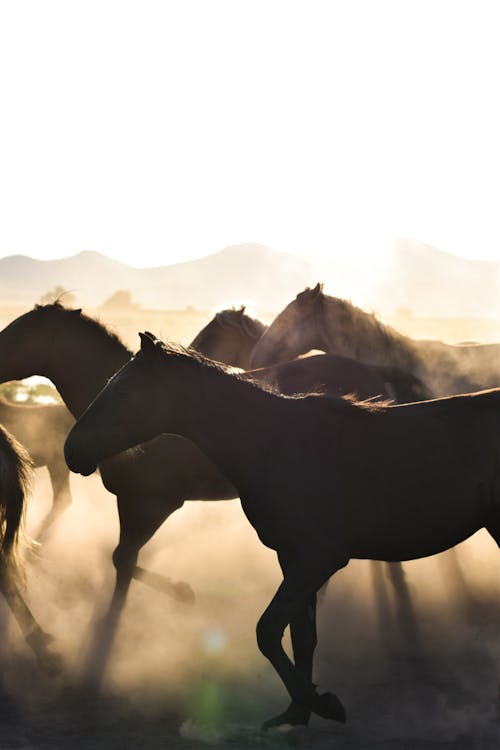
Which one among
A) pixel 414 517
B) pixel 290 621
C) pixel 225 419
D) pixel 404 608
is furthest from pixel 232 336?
pixel 290 621

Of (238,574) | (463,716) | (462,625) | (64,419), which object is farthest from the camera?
(64,419)

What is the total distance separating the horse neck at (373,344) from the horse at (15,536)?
2.64 m

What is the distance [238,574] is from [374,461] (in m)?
3.77

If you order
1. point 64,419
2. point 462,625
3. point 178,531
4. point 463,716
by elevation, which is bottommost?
point 463,716

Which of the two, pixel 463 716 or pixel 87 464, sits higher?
pixel 87 464

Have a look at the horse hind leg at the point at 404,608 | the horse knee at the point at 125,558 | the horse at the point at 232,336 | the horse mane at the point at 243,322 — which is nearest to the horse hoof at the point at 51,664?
the horse knee at the point at 125,558

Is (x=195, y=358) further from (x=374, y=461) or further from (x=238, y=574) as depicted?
(x=238, y=574)

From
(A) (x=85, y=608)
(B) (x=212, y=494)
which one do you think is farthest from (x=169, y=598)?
(B) (x=212, y=494)

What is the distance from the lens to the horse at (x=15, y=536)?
17.7 feet

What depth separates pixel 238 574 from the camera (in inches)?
308

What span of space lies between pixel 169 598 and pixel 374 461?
10.0ft

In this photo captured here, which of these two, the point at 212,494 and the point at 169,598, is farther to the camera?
the point at 169,598

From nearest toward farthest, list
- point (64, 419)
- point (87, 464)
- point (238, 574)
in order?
point (87, 464) → point (238, 574) → point (64, 419)

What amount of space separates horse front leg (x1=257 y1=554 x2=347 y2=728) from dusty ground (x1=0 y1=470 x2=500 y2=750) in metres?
0.19
